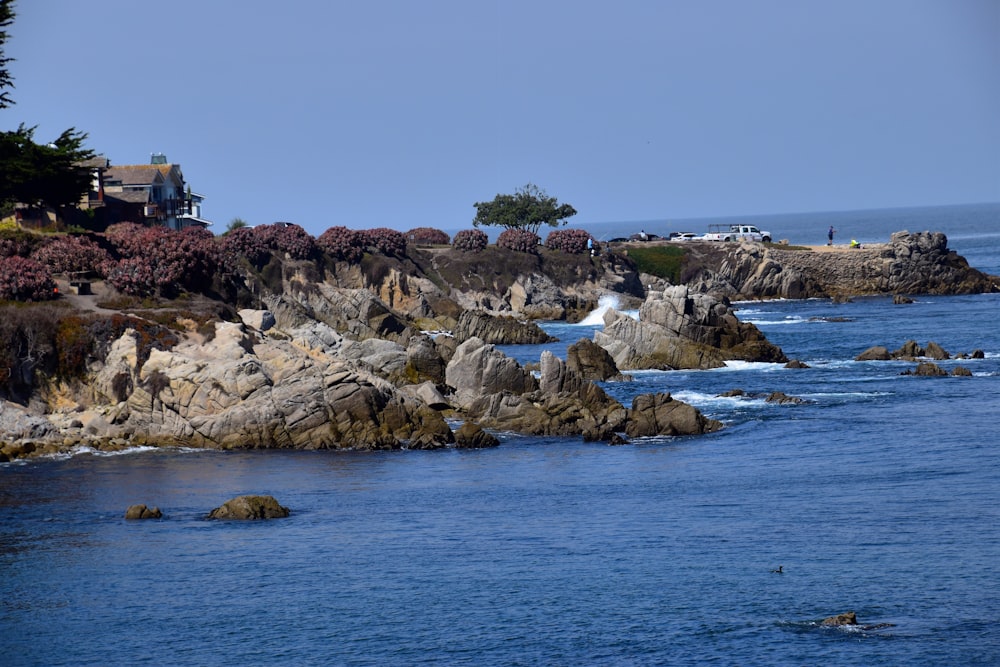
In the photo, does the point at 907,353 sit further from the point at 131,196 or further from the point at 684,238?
the point at 684,238

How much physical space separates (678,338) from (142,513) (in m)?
47.5

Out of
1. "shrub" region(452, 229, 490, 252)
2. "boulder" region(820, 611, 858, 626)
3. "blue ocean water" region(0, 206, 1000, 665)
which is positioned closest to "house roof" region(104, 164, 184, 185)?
"shrub" region(452, 229, 490, 252)

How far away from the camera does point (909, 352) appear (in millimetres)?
89000

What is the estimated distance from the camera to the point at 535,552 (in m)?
44.3

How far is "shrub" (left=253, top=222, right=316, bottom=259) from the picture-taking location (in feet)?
436

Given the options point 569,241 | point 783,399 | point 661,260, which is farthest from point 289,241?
point 783,399

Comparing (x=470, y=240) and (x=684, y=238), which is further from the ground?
(x=684, y=238)

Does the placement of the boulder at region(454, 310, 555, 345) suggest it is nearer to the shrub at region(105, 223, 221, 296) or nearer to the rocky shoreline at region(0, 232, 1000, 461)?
the rocky shoreline at region(0, 232, 1000, 461)

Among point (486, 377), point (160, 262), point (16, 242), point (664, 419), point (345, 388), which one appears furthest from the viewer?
point (16, 242)

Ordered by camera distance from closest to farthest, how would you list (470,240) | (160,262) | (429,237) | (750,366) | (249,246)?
(160,262)
(750,366)
(249,246)
(470,240)
(429,237)

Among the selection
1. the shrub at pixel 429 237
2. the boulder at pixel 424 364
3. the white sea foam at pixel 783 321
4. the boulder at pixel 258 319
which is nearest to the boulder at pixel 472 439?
the boulder at pixel 424 364

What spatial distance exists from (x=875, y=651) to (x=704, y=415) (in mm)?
35076

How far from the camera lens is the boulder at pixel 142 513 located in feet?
161

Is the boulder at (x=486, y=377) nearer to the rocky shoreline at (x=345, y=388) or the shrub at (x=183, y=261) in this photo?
the rocky shoreline at (x=345, y=388)
